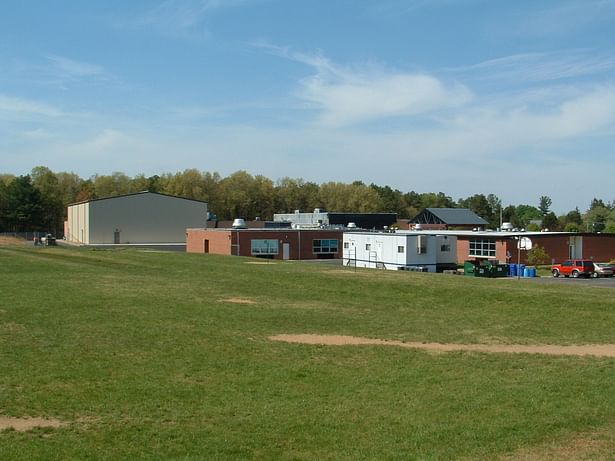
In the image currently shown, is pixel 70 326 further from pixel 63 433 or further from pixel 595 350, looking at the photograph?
pixel 595 350

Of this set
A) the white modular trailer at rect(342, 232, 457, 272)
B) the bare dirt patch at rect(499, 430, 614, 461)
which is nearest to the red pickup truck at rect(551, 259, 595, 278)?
the white modular trailer at rect(342, 232, 457, 272)

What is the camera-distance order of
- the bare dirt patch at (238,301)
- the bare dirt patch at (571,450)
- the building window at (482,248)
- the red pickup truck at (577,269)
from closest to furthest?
1. the bare dirt patch at (571,450)
2. the bare dirt patch at (238,301)
3. the red pickup truck at (577,269)
4. the building window at (482,248)

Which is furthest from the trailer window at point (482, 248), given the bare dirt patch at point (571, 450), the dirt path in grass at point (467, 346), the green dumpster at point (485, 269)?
the bare dirt patch at point (571, 450)

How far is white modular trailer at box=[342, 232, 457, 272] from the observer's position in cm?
5659

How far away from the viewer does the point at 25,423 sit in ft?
35.9

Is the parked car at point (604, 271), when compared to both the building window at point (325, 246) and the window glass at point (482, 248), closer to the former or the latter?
the window glass at point (482, 248)

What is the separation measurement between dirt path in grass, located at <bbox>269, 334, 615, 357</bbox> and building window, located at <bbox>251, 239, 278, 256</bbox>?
51.3 m

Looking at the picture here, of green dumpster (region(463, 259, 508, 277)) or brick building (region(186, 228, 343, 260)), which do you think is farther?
brick building (region(186, 228, 343, 260))

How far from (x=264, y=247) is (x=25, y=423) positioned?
6057cm

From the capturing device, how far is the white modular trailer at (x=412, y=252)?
56594 millimetres

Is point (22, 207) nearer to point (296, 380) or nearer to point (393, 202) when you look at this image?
point (393, 202)

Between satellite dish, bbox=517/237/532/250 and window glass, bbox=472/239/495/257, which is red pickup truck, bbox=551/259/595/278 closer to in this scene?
satellite dish, bbox=517/237/532/250

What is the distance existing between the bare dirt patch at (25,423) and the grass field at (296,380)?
0.12 m

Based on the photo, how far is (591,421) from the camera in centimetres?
1105
